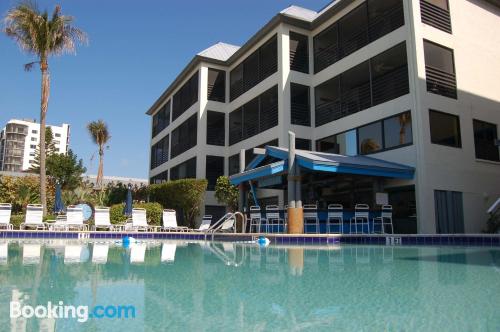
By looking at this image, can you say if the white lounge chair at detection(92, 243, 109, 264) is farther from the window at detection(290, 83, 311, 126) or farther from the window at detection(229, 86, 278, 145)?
the window at detection(229, 86, 278, 145)

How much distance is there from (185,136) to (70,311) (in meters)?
28.2

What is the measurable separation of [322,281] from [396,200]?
1264 cm

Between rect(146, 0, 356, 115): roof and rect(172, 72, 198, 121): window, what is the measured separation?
0.64m

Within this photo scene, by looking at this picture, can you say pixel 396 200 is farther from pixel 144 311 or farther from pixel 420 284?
pixel 144 311

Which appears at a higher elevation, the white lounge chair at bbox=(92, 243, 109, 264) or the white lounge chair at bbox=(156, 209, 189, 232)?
the white lounge chair at bbox=(156, 209, 189, 232)

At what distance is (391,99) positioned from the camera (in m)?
17.2

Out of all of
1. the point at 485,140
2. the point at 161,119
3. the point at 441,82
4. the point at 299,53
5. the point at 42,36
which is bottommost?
the point at 485,140

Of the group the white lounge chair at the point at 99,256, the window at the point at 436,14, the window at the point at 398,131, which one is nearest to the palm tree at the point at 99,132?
the window at the point at 398,131

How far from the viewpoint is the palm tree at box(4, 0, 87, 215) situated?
2047 centimetres

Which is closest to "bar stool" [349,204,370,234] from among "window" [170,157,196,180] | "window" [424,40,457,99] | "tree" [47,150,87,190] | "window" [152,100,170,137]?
"window" [424,40,457,99]

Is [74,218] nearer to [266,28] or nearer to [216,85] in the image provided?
[266,28]

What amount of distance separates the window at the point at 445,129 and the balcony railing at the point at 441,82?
91 cm

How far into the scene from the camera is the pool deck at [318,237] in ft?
38.4

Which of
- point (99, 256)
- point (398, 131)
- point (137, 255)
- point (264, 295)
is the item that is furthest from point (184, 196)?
point (264, 295)
